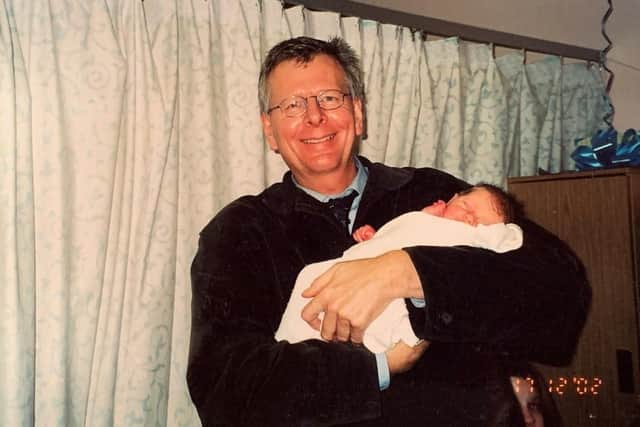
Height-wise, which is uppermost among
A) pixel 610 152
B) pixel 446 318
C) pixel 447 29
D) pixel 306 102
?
pixel 447 29

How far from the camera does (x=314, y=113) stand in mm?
1234

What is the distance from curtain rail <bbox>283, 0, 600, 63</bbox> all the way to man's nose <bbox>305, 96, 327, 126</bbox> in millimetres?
583

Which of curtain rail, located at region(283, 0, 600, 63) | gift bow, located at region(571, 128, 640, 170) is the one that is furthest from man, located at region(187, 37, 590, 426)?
gift bow, located at region(571, 128, 640, 170)

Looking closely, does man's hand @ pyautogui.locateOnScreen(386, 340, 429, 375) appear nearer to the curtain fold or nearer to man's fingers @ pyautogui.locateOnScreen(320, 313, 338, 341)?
man's fingers @ pyautogui.locateOnScreen(320, 313, 338, 341)

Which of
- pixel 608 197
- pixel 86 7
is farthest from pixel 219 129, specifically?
pixel 608 197

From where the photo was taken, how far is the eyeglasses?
4.10 ft

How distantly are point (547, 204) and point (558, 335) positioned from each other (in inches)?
35.9

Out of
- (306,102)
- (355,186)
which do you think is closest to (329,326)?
(355,186)

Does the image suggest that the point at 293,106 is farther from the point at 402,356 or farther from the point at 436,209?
the point at 402,356

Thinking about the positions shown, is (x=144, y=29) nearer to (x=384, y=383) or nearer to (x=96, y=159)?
(x=96, y=159)

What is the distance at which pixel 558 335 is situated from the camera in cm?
98

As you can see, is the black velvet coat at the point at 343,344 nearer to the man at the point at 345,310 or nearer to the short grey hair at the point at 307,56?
the man at the point at 345,310

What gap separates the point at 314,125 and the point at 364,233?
0.31 metres

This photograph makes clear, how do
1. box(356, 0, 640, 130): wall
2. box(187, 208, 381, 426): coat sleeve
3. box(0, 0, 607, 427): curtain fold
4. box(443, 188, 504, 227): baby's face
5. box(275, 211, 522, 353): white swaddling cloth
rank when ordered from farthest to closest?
1. box(356, 0, 640, 130): wall
2. box(0, 0, 607, 427): curtain fold
3. box(443, 188, 504, 227): baby's face
4. box(275, 211, 522, 353): white swaddling cloth
5. box(187, 208, 381, 426): coat sleeve
